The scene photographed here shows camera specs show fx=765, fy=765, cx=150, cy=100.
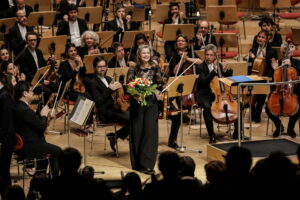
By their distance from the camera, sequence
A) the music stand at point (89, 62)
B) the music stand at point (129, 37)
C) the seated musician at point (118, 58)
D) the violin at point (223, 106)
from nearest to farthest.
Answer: the violin at point (223, 106), the music stand at point (89, 62), the seated musician at point (118, 58), the music stand at point (129, 37)

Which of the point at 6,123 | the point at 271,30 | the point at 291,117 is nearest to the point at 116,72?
the point at 291,117

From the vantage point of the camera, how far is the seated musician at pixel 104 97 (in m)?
9.05

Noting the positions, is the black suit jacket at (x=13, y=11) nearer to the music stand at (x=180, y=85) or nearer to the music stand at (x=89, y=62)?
the music stand at (x=89, y=62)

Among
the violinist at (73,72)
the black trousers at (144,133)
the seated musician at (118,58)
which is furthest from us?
the seated musician at (118,58)

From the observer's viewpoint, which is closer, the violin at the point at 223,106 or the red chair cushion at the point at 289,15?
the violin at the point at 223,106

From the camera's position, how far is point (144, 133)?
8578mm

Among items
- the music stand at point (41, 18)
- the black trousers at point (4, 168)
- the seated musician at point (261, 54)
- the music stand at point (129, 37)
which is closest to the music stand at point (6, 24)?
the music stand at point (41, 18)

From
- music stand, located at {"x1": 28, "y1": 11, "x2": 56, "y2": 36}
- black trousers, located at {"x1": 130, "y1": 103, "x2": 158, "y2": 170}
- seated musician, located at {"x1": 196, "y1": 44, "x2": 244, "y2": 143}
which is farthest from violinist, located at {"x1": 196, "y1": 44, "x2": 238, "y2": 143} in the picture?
music stand, located at {"x1": 28, "y1": 11, "x2": 56, "y2": 36}

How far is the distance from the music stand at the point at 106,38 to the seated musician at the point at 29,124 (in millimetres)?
3556

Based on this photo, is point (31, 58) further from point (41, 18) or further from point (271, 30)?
point (271, 30)

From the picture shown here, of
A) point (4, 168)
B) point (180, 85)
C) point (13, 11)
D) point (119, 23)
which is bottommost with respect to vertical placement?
point (4, 168)

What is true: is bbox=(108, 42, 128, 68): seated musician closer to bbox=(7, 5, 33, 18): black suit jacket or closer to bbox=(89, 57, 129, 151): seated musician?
bbox=(89, 57, 129, 151): seated musician

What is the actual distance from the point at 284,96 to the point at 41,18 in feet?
13.8

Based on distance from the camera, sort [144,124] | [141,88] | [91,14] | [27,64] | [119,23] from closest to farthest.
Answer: [141,88] < [144,124] < [27,64] < [119,23] < [91,14]
